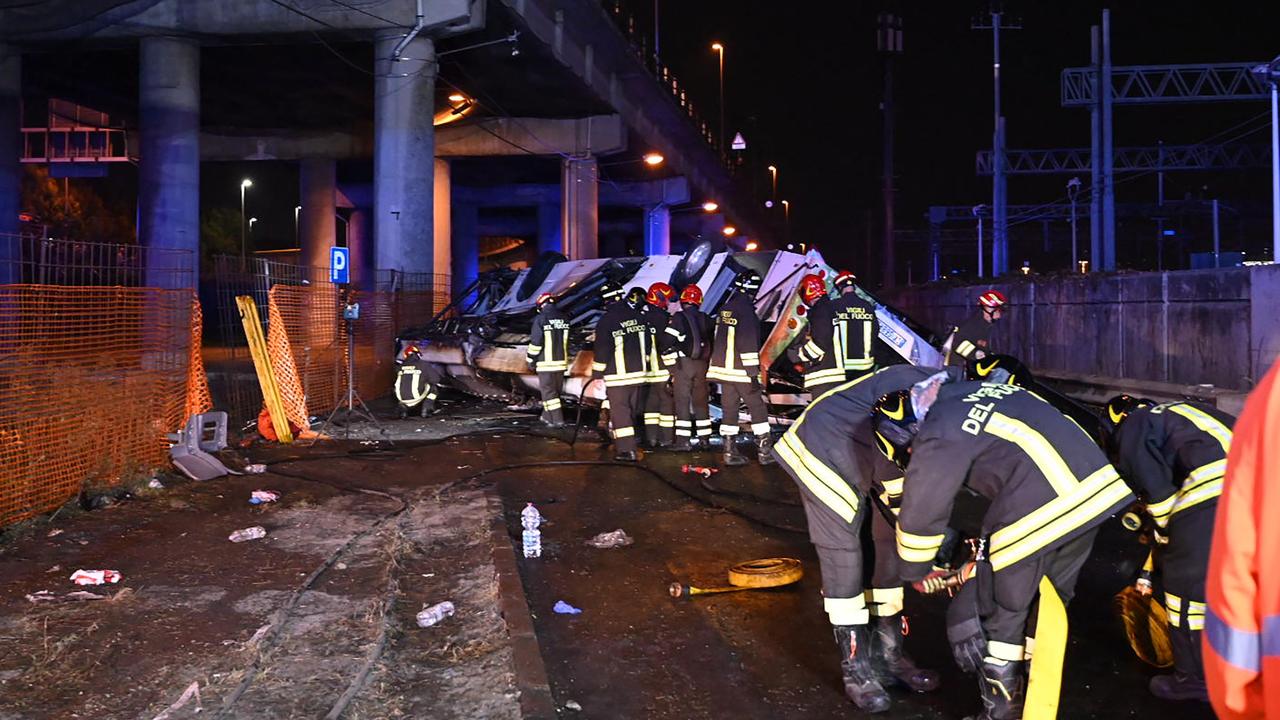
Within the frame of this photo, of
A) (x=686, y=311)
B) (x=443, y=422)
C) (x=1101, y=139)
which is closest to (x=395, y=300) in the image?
(x=443, y=422)

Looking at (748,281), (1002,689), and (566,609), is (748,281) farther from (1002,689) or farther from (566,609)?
(1002,689)

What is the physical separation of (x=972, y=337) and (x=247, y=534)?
7599 mm

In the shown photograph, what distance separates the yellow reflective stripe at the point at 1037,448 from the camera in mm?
3730

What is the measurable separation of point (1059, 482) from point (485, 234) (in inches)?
1845

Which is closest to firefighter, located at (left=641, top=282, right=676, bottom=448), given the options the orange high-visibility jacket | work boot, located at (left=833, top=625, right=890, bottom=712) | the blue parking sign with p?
the blue parking sign with p

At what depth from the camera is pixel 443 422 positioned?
14.5 metres

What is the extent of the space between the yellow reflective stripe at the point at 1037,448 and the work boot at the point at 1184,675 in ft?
3.52

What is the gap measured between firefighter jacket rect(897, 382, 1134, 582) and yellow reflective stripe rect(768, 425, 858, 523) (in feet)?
1.65

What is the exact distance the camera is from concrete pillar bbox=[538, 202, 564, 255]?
4188 cm

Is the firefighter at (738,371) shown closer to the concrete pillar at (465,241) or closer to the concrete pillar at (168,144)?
the concrete pillar at (168,144)

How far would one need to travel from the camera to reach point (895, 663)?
15.3 feet

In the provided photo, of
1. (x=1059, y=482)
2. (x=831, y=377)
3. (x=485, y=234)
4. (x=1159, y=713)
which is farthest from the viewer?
(x=485, y=234)

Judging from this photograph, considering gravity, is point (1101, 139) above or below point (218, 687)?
above

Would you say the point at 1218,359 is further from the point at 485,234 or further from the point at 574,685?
the point at 485,234
